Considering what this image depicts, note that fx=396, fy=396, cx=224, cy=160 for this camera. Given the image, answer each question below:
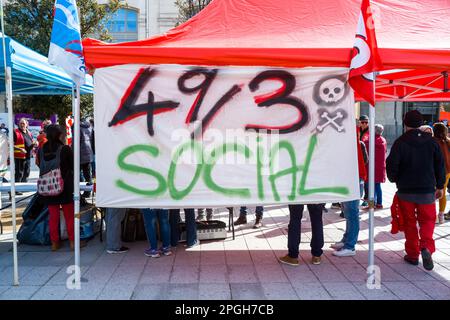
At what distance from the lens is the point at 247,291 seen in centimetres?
412

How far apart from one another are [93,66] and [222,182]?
1.86 meters

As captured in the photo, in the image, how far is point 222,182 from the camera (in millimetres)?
4344

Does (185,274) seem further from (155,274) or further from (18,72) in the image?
(18,72)

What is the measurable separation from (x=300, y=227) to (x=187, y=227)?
169cm

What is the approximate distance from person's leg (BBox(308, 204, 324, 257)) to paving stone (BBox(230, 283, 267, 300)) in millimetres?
984

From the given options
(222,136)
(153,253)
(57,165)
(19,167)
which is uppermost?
(222,136)

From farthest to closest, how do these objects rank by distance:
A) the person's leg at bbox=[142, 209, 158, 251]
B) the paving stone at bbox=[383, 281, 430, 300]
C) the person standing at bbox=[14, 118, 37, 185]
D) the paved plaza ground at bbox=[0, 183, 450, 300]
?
the person standing at bbox=[14, 118, 37, 185], the person's leg at bbox=[142, 209, 158, 251], the paved plaza ground at bbox=[0, 183, 450, 300], the paving stone at bbox=[383, 281, 430, 300]

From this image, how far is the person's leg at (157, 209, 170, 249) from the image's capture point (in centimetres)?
511

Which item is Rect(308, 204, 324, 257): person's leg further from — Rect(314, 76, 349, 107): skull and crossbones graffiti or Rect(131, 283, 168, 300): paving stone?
Rect(131, 283, 168, 300): paving stone

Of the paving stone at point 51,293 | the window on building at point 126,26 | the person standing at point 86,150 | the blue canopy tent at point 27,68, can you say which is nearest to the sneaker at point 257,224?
the paving stone at point 51,293

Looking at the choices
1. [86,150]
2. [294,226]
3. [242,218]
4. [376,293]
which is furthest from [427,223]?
[86,150]

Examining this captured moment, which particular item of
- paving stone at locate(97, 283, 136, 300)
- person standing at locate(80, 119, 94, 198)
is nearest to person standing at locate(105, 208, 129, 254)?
paving stone at locate(97, 283, 136, 300)

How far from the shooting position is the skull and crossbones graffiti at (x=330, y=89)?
172 inches

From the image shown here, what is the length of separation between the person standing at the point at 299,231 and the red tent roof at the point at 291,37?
1706mm
